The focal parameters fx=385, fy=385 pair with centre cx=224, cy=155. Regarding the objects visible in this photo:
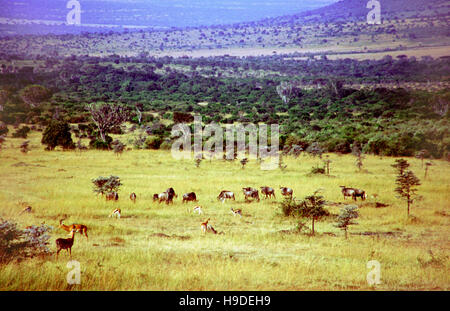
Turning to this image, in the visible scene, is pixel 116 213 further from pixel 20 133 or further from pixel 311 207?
pixel 20 133

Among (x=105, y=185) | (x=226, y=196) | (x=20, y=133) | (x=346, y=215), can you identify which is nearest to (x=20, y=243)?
(x=105, y=185)

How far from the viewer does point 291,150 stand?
3372 cm

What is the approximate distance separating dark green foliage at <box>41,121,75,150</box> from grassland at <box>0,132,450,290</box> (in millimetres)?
11622

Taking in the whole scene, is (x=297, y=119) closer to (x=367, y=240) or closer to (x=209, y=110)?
(x=209, y=110)

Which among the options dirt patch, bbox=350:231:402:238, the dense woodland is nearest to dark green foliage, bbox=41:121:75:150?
the dense woodland

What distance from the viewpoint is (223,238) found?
37.6 feet

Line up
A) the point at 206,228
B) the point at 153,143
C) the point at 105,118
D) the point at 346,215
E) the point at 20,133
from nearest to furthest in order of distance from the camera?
the point at 346,215 → the point at 206,228 → the point at 153,143 → the point at 20,133 → the point at 105,118

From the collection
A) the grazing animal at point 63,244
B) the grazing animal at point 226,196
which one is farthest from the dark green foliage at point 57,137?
the grazing animal at point 63,244

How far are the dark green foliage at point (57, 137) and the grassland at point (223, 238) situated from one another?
1162 centimetres

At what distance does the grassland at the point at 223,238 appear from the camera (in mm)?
8266

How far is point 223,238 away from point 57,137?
1141 inches

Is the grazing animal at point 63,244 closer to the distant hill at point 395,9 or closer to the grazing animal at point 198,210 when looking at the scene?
the grazing animal at point 198,210

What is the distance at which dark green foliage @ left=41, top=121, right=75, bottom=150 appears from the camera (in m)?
35.6

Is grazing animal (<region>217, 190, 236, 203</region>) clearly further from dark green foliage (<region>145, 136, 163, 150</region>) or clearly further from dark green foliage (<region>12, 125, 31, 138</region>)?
dark green foliage (<region>12, 125, 31, 138</region>)
